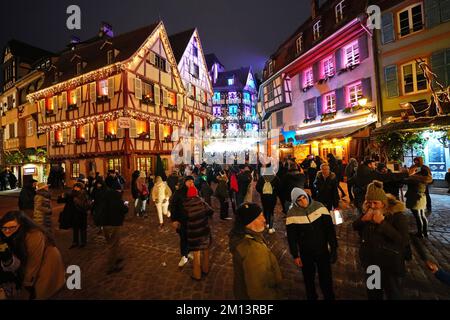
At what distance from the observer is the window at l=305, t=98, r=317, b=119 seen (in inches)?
713

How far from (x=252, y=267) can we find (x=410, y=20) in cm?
→ 1626

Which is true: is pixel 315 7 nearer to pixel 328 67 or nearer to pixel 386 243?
pixel 328 67

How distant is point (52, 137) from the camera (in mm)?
A: 22266

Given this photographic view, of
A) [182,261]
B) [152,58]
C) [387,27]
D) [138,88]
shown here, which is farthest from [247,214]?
[152,58]

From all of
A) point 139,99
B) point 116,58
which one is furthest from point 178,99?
point 116,58

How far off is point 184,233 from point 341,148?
14.1 meters

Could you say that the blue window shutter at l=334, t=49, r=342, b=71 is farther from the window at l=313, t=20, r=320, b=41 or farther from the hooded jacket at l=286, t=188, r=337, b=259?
the hooded jacket at l=286, t=188, r=337, b=259

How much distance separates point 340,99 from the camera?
1591 centimetres

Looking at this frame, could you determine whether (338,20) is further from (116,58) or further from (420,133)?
(116,58)

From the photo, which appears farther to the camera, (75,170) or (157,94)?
(75,170)

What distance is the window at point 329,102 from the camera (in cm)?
1661

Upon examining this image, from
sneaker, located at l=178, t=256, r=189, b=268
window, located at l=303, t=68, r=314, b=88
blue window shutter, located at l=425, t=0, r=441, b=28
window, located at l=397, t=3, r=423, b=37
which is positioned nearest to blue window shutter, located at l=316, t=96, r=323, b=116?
window, located at l=303, t=68, r=314, b=88

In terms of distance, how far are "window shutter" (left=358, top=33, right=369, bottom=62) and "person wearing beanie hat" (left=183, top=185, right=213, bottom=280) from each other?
15.1 metres

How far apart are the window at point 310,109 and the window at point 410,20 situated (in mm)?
6602
